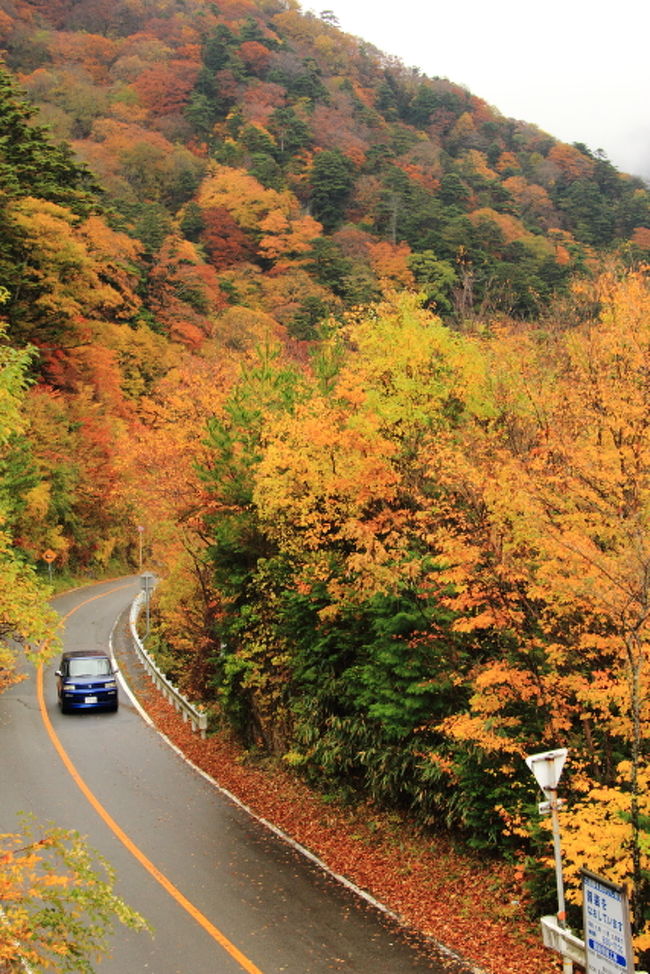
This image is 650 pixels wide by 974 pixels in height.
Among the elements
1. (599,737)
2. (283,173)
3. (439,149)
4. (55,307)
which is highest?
(439,149)

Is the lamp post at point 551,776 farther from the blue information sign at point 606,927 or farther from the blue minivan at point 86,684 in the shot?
the blue minivan at point 86,684

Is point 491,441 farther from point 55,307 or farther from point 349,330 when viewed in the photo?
point 55,307

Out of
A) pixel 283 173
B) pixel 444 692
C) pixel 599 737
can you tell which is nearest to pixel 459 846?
pixel 444 692

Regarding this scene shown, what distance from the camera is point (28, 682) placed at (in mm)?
26688

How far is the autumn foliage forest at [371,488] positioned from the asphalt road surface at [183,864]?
1980 mm

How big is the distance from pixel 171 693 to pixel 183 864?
12012 mm

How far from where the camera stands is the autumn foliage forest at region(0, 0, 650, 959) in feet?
32.4

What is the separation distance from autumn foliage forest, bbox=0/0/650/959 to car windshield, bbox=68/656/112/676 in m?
2.57

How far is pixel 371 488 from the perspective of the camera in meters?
13.9

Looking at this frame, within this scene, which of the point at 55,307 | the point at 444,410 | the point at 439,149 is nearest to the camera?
the point at 444,410

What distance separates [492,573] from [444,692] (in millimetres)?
3026

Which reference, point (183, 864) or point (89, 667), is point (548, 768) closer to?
point (183, 864)

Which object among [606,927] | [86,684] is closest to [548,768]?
[606,927]

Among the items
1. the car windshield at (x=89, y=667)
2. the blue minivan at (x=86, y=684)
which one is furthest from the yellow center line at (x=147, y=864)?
the car windshield at (x=89, y=667)
